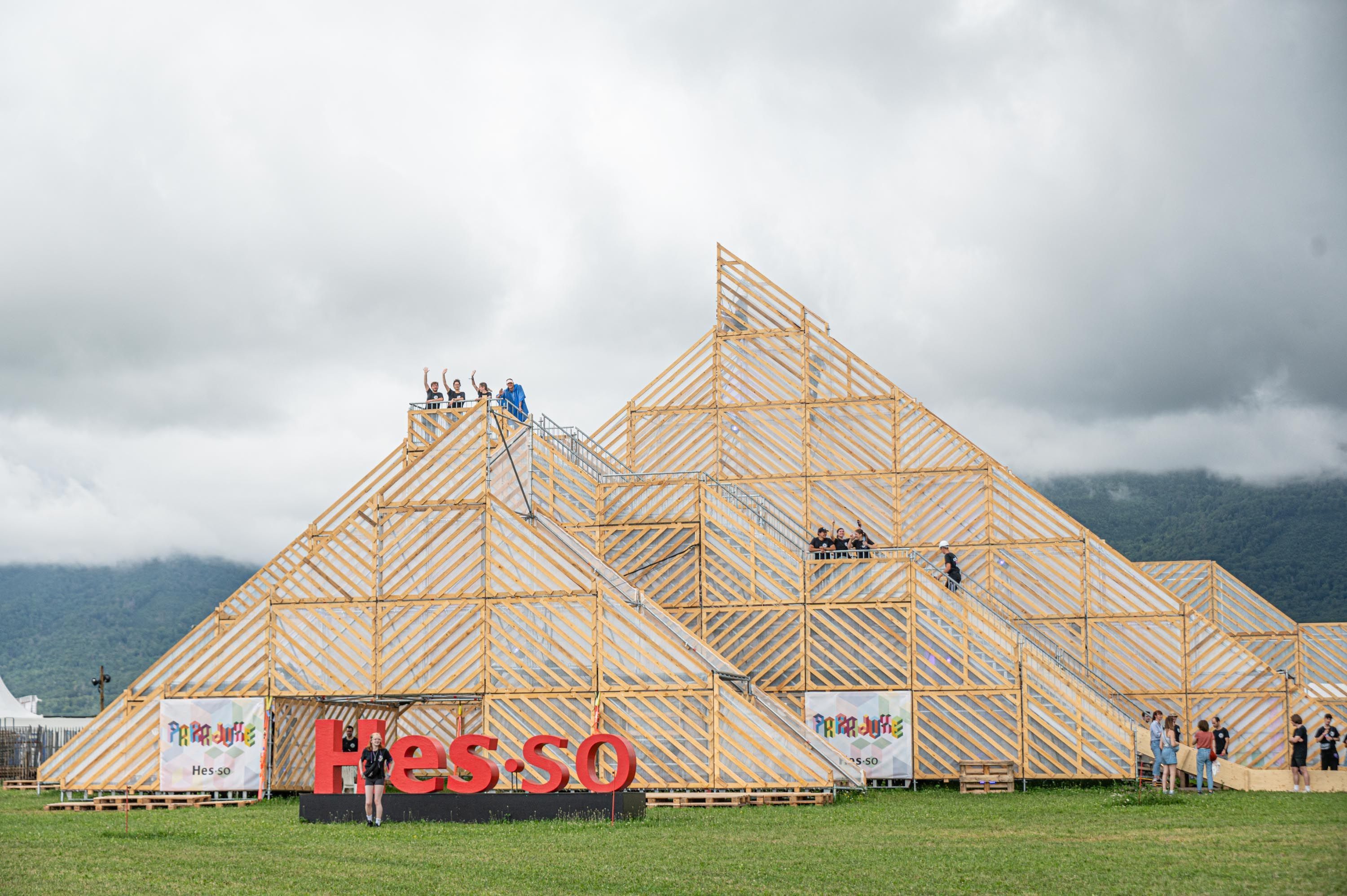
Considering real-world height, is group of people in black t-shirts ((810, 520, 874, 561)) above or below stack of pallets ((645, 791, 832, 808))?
above

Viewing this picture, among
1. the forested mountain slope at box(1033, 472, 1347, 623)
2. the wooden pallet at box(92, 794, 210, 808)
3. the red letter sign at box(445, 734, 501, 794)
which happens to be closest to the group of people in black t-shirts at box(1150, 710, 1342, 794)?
the red letter sign at box(445, 734, 501, 794)

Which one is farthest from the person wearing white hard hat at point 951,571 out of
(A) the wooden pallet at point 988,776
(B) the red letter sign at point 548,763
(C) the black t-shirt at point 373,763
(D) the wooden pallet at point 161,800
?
(D) the wooden pallet at point 161,800

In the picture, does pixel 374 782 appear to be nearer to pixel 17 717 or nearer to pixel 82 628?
pixel 17 717

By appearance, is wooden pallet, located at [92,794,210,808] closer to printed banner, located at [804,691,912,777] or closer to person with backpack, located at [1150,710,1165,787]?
printed banner, located at [804,691,912,777]

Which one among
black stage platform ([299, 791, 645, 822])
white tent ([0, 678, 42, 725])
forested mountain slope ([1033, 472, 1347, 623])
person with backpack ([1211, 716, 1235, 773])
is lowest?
white tent ([0, 678, 42, 725])

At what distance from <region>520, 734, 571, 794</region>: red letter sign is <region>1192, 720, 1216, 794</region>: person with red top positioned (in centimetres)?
1201

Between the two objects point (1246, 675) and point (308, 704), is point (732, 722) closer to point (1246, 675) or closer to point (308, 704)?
point (308, 704)

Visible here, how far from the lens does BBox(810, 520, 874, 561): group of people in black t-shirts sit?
31.8 m

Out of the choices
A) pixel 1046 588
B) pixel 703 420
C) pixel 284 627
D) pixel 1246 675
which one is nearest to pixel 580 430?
pixel 703 420

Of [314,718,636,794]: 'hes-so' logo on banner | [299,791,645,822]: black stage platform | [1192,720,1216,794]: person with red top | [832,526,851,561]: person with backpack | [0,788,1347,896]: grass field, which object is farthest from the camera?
[832,526,851,561]: person with backpack

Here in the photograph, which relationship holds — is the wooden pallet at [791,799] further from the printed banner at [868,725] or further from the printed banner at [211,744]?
the printed banner at [211,744]

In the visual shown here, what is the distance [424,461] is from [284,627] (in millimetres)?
4429

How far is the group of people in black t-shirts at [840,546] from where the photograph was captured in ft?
104

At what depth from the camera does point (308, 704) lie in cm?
2967
